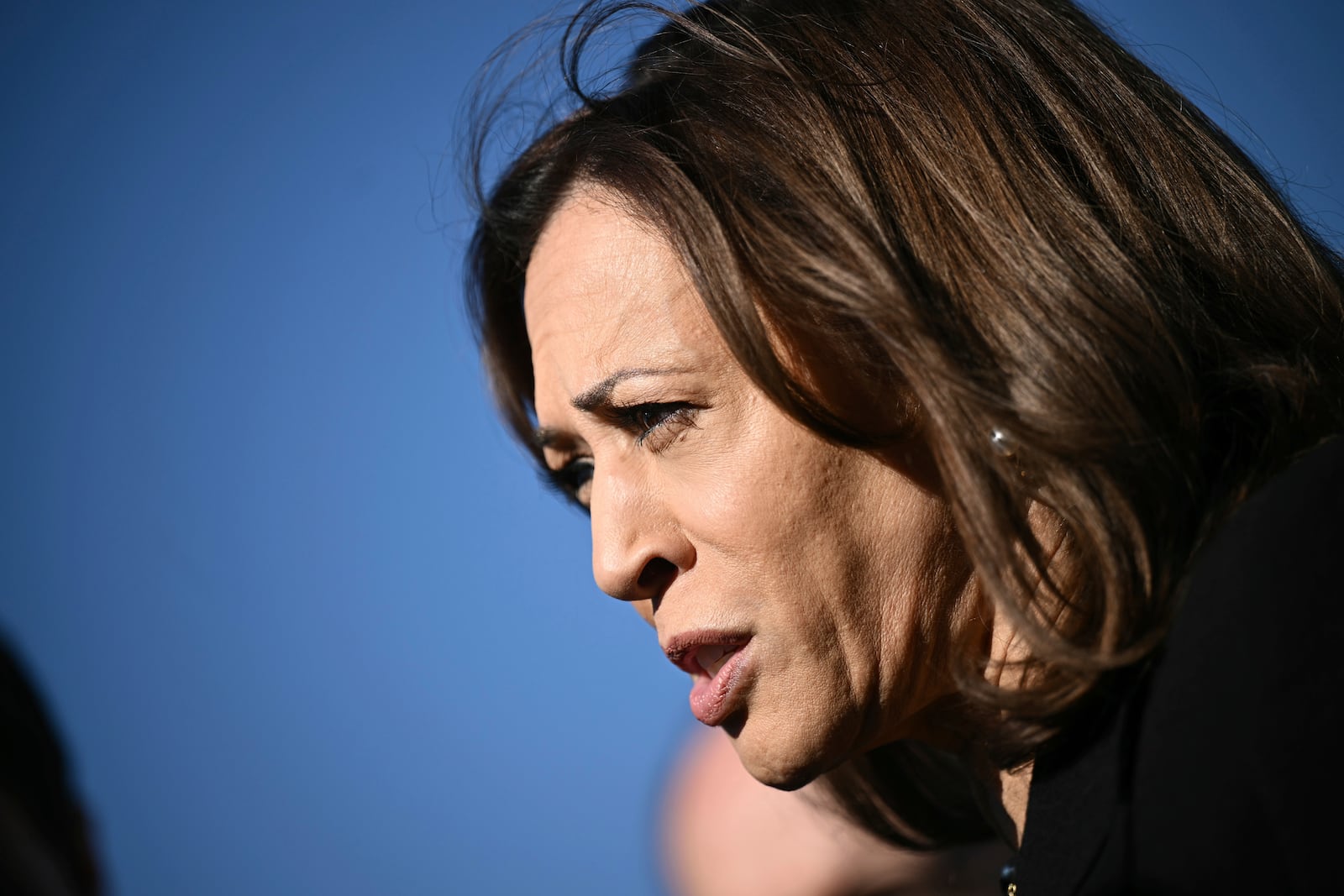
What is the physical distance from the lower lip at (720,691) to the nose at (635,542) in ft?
0.28

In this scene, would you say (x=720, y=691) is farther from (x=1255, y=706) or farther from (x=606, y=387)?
(x=1255, y=706)

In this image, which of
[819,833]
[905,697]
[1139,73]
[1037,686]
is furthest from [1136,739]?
[819,833]

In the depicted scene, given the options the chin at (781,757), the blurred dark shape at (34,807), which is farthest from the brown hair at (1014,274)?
the blurred dark shape at (34,807)

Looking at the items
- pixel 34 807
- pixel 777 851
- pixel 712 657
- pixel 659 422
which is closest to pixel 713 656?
pixel 712 657

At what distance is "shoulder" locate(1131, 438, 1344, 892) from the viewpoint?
620mm

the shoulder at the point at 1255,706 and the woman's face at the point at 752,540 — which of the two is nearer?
the shoulder at the point at 1255,706

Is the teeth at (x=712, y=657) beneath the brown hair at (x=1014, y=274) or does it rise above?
beneath

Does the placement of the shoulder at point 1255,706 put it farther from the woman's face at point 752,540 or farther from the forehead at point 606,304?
the forehead at point 606,304

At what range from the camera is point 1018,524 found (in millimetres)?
788

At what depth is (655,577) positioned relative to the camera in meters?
0.90

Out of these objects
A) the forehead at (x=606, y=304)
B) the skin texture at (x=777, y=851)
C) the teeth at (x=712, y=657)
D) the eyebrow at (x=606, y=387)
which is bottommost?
the skin texture at (x=777, y=851)

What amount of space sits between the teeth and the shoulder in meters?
0.34

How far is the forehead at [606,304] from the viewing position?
854 millimetres

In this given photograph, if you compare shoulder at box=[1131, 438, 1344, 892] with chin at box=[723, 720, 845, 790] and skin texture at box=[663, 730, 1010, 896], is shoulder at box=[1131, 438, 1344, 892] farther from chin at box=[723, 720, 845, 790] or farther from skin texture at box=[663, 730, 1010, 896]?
skin texture at box=[663, 730, 1010, 896]
